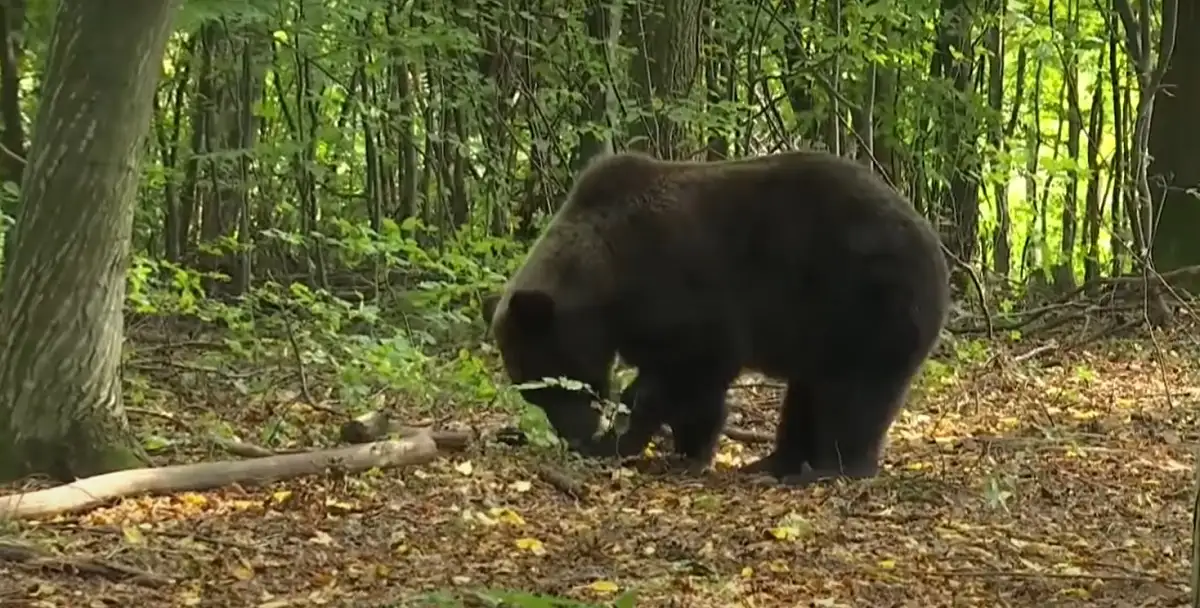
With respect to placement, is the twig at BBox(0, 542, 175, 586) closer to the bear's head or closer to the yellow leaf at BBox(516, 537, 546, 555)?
the yellow leaf at BBox(516, 537, 546, 555)

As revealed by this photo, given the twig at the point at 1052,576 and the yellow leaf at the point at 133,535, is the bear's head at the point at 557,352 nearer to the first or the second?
the yellow leaf at the point at 133,535

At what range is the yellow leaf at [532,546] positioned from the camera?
5.56 metres

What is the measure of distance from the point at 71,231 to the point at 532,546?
7.99ft

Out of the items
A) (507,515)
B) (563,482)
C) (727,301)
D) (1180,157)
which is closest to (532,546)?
(507,515)

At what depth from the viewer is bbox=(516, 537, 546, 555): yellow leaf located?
5.56 meters

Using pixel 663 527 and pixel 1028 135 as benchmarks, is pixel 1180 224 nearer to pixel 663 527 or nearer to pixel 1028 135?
pixel 1028 135

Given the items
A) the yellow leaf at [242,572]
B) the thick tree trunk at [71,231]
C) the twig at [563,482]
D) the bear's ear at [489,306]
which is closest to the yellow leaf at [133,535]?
the yellow leaf at [242,572]

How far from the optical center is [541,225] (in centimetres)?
1311

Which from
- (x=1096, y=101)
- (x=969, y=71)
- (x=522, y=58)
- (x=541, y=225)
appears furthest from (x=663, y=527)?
(x=1096, y=101)

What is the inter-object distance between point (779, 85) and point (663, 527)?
409 inches

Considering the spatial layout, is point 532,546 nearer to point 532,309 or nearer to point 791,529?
point 791,529

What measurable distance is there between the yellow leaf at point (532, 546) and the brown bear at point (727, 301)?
243 centimetres

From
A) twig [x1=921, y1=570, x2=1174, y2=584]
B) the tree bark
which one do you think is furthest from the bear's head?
the tree bark

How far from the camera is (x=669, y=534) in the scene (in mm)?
5863
